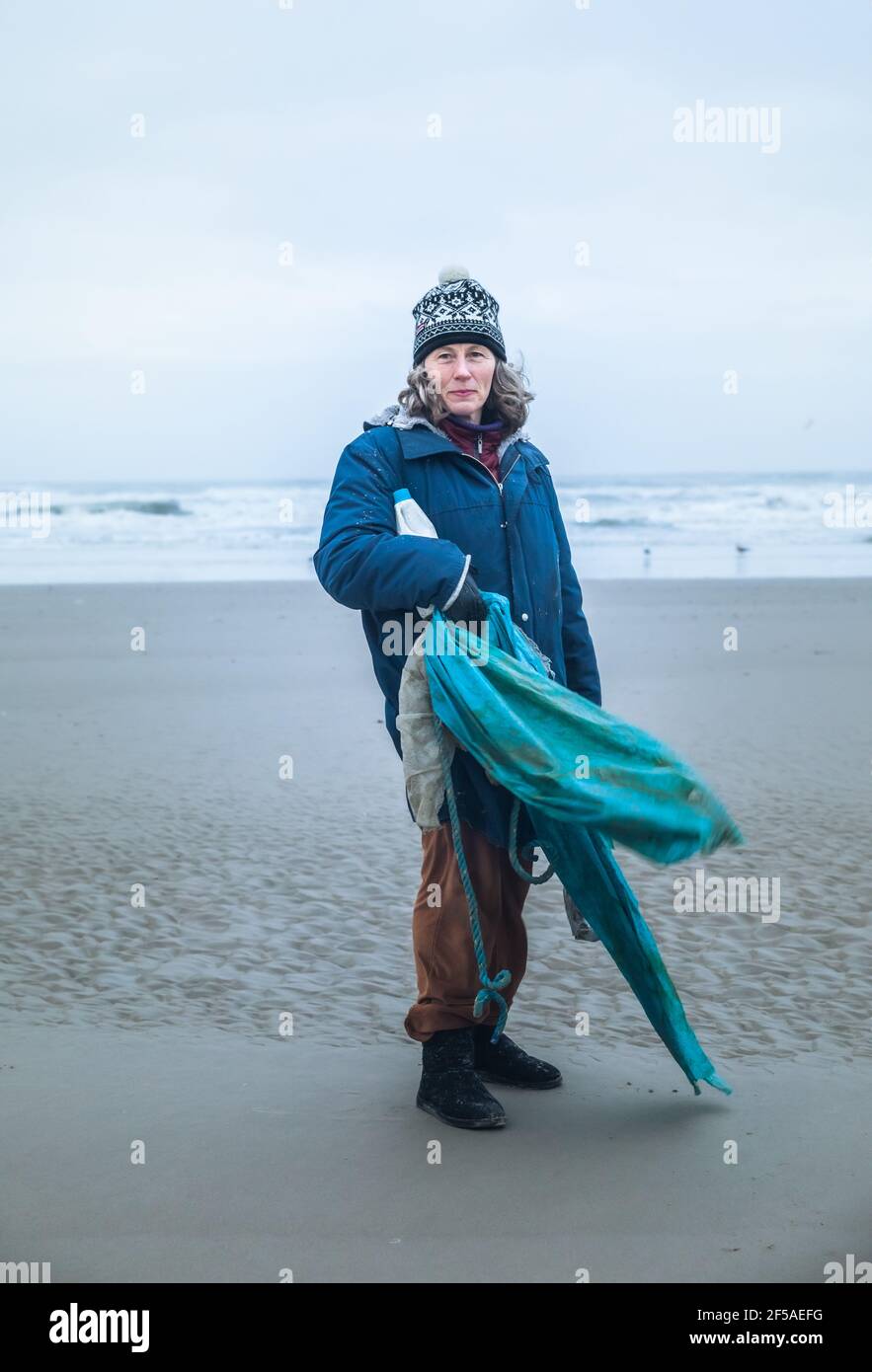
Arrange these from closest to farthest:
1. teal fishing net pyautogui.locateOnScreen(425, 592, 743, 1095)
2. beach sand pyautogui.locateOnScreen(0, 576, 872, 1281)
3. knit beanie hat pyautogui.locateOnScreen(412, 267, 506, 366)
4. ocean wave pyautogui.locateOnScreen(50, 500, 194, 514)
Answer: beach sand pyautogui.locateOnScreen(0, 576, 872, 1281), teal fishing net pyautogui.locateOnScreen(425, 592, 743, 1095), knit beanie hat pyautogui.locateOnScreen(412, 267, 506, 366), ocean wave pyautogui.locateOnScreen(50, 500, 194, 514)

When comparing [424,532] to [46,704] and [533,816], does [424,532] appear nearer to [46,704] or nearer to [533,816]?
[533,816]

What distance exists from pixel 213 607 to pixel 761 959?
11.2 meters

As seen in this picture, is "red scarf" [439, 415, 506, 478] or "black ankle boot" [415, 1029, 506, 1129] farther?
"red scarf" [439, 415, 506, 478]

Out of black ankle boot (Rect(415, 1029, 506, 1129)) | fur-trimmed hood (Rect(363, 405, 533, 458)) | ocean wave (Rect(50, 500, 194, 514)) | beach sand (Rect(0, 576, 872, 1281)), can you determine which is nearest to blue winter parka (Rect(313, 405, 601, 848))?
fur-trimmed hood (Rect(363, 405, 533, 458))

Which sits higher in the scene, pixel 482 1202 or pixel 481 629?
pixel 481 629

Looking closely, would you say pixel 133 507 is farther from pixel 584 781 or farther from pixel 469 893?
pixel 584 781

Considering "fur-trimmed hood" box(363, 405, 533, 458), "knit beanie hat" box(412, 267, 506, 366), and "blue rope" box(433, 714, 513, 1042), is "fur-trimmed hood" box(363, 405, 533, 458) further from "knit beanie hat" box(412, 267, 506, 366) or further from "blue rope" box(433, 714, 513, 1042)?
"blue rope" box(433, 714, 513, 1042)

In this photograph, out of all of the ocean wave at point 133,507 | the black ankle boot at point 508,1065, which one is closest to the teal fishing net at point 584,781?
the black ankle boot at point 508,1065

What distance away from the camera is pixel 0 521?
29141 mm

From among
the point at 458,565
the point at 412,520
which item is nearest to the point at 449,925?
the point at 458,565

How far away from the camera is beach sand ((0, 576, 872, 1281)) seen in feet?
8.96

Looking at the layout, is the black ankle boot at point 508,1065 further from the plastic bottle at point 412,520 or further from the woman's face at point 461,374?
the woman's face at point 461,374

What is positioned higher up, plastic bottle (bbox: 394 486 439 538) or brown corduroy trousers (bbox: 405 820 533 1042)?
plastic bottle (bbox: 394 486 439 538)
